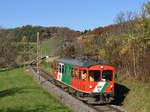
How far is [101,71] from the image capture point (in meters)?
15.0

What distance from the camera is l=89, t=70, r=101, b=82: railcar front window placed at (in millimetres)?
14781

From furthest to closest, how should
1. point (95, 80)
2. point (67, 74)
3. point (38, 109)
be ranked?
1. point (67, 74)
2. point (95, 80)
3. point (38, 109)

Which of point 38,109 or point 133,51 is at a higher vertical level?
point 133,51

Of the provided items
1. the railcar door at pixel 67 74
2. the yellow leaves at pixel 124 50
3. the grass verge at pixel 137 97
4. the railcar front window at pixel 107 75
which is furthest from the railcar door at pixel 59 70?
the grass verge at pixel 137 97

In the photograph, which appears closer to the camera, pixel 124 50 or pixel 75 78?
pixel 75 78

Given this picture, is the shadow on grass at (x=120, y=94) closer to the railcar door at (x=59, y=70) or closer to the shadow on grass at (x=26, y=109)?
the railcar door at (x=59, y=70)

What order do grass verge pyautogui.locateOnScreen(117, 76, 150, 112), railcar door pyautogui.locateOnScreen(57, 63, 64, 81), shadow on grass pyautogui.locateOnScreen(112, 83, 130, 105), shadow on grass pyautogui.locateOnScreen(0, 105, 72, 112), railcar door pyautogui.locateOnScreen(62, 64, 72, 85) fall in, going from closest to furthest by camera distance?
1. shadow on grass pyautogui.locateOnScreen(0, 105, 72, 112)
2. grass verge pyautogui.locateOnScreen(117, 76, 150, 112)
3. shadow on grass pyautogui.locateOnScreen(112, 83, 130, 105)
4. railcar door pyautogui.locateOnScreen(62, 64, 72, 85)
5. railcar door pyautogui.locateOnScreen(57, 63, 64, 81)

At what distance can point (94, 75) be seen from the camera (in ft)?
48.9

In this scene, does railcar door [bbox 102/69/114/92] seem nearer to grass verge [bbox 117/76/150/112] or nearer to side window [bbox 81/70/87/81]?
side window [bbox 81/70/87/81]

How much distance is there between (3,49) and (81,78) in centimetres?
3407

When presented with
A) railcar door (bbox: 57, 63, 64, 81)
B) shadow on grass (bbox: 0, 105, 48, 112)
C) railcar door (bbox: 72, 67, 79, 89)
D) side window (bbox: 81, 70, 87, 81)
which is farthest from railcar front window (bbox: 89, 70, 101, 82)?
railcar door (bbox: 57, 63, 64, 81)

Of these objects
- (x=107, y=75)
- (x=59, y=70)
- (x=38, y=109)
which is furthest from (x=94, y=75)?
(x=59, y=70)

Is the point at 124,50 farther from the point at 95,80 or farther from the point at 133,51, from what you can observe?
the point at 95,80

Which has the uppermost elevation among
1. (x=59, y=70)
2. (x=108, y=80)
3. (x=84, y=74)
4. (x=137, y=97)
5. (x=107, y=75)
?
(x=84, y=74)
